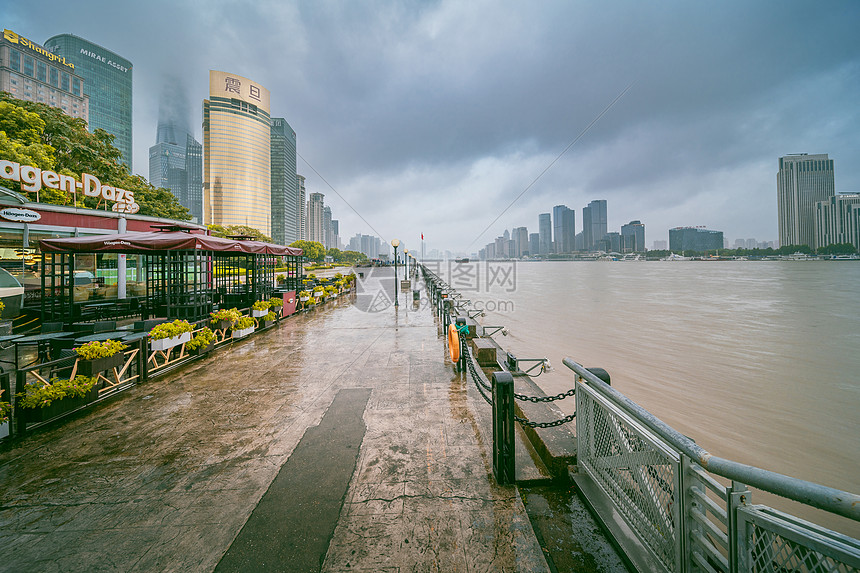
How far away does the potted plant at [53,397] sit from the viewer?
4.46 meters

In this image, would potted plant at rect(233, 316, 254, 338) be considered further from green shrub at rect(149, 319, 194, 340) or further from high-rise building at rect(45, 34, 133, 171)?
high-rise building at rect(45, 34, 133, 171)

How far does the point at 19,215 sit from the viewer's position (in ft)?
39.8

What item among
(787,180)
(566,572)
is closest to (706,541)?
(566,572)

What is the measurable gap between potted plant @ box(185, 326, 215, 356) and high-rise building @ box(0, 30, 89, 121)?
529 ft

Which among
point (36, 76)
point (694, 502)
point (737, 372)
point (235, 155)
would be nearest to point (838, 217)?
point (737, 372)

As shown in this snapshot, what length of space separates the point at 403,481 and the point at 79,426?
4739 mm

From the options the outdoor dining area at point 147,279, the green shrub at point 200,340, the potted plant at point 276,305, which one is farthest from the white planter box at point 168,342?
the potted plant at point 276,305

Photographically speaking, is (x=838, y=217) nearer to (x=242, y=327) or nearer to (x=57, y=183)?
(x=242, y=327)

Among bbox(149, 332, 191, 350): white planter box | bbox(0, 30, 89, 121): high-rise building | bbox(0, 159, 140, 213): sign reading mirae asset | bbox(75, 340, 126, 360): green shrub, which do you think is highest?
bbox(0, 30, 89, 121): high-rise building

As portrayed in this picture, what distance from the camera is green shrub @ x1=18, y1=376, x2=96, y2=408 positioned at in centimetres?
445

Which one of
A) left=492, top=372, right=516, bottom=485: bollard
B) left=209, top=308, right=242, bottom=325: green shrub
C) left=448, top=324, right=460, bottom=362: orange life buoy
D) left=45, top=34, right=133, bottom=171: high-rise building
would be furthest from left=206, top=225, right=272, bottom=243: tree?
left=45, top=34, right=133, bottom=171: high-rise building

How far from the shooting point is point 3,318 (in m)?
10.9

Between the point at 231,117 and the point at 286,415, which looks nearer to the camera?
the point at 286,415

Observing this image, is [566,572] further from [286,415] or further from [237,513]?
[286,415]
